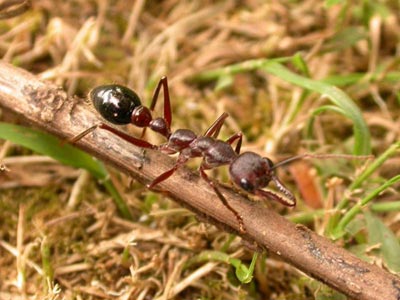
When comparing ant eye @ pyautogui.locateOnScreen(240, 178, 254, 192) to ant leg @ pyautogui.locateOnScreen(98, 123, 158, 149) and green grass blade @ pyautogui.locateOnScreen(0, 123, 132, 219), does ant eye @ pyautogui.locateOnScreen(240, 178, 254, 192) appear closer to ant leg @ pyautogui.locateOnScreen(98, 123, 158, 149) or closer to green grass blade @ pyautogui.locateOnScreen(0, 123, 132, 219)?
ant leg @ pyautogui.locateOnScreen(98, 123, 158, 149)

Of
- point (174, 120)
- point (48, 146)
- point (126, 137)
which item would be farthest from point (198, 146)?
point (48, 146)

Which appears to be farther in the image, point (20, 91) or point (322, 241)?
point (20, 91)

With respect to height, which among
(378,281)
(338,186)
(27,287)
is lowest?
(27,287)

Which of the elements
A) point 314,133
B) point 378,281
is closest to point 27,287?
point 378,281

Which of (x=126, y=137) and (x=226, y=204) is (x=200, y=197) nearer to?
(x=226, y=204)

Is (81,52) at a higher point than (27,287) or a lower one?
higher

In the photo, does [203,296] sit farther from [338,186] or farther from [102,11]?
[102,11]

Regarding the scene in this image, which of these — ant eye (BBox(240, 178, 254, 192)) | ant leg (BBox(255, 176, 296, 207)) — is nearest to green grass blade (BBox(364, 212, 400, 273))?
ant leg (BBox(255, 176, 296, 207))
